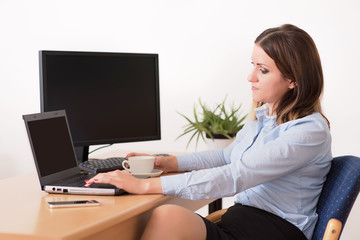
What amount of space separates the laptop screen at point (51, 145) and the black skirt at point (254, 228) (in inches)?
20.6

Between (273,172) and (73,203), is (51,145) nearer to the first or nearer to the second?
(73,203)

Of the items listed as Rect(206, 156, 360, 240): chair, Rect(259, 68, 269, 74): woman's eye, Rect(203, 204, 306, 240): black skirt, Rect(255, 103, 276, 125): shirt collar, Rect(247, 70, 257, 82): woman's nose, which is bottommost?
Rect(203, 204, 306, 240): black skirt

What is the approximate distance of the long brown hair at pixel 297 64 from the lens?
5.54ft

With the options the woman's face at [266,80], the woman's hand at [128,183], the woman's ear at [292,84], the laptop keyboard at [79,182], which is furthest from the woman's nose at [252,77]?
the laptop keyboard at [79,182]

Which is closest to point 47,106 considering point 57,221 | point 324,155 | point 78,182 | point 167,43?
point 78,182

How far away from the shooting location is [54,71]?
1.95 meters

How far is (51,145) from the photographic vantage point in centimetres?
167

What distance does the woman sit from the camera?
1.53m

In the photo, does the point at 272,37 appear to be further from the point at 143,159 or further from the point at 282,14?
the point at 282,14

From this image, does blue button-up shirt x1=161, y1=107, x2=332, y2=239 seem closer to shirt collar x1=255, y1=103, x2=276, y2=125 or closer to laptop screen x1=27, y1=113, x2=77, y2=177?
shirt collar x1=255, y1=103, x2=276, y2=125

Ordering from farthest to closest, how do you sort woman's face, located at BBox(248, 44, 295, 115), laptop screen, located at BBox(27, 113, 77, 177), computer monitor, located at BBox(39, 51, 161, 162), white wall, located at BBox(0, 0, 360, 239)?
white wall, located at BBox(0, 0, 360, 239)
computer monitor, located at BBox(39, 51, 161, 162)
woman's face, located at BBox(248, 44, 295, 115)
laptop screen, located at BBox(27, 113, 77, 177)

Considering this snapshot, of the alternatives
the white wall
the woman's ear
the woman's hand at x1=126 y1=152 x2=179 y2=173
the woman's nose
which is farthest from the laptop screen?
the white wall

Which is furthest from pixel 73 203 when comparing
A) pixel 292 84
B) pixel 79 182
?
pixel 292 84

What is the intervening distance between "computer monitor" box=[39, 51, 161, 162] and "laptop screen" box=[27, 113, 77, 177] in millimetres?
206
